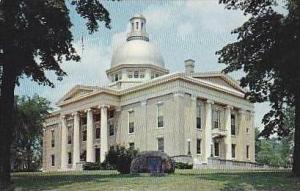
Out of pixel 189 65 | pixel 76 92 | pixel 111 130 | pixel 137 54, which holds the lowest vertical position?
pixel 111 130

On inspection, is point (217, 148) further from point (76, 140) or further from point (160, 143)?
point (76, 140)

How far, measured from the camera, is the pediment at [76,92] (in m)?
71.4

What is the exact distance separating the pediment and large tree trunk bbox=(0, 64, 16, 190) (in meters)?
43.0

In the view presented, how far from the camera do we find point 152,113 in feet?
212

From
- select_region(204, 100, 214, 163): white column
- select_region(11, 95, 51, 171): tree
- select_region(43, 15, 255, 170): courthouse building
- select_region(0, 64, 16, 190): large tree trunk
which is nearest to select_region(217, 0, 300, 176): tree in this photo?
select_region(0, 64, 16, 190): large tree trunk

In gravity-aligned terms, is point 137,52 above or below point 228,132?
above

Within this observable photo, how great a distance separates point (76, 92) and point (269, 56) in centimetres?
5060

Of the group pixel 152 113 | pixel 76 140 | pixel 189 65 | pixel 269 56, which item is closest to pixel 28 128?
pixel 76 140

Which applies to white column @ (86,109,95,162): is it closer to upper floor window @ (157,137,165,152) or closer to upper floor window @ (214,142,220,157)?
upper floor window @ (157,137,165,152)

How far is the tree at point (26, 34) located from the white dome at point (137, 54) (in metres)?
46.9

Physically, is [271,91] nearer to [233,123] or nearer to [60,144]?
[233,123]

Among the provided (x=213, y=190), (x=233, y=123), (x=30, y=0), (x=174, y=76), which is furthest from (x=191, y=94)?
(x=213, y=190)

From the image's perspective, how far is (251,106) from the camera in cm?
7225

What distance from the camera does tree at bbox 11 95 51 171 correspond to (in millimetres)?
74562
